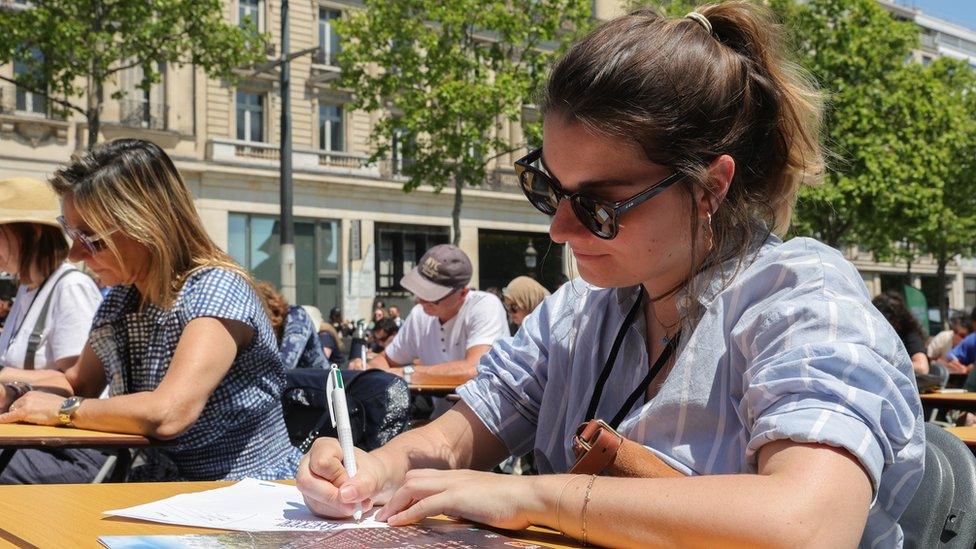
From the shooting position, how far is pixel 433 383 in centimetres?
519

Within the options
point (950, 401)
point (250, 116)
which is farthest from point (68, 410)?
point (250, 116)

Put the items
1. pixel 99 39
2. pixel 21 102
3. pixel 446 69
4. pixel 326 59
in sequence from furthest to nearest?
1. pixel 326 59
2. pixel 21 102
3. pixel 446 69
4. pixel 99 39

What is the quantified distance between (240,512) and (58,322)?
2.78 metres

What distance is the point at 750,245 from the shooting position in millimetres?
1524

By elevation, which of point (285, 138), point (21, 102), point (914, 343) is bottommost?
point (21, 102)

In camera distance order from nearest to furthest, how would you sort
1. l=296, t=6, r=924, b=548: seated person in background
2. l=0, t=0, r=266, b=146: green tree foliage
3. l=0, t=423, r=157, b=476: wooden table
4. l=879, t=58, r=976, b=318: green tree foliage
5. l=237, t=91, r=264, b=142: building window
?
l=296, t=6, r=924, b=548: seated person in background → l=0, t=423, r=157, b=476: wooden table → l=0, t=0, r=266, b=146: green tree foliage → l=879, t=58, r=976, b=318: green tree foliage → l=237, t=91, r=264, b=142: building window

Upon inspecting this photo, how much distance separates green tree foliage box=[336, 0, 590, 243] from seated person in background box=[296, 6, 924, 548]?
1963 cm

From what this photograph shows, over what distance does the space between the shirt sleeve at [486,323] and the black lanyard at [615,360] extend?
408 cm

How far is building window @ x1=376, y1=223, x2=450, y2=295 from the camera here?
27469mm

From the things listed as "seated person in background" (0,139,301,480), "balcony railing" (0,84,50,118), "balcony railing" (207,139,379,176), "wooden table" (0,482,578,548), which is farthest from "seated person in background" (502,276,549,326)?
"balcony railing" (0,84,50,118)

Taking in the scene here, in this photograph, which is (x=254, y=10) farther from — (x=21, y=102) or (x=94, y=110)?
(x=94, y=110)

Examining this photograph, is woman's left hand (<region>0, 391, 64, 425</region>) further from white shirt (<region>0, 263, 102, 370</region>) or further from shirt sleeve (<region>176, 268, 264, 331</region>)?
white shirt (<region>0, 263, 102, 370</region>)

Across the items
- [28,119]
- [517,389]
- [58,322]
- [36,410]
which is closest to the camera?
[517,389]

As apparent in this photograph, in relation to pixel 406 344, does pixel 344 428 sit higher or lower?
higher
